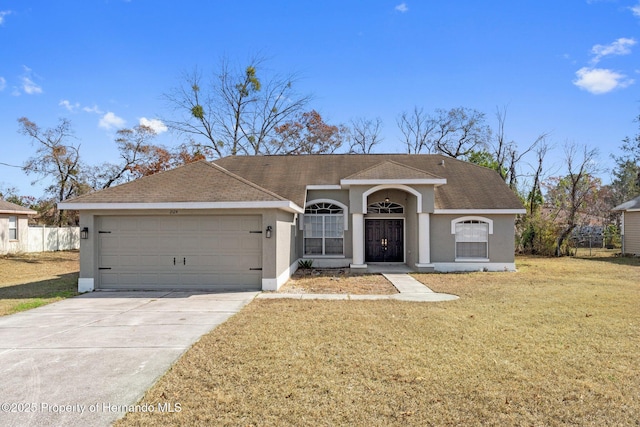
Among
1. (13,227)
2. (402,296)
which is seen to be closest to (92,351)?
(402,296)

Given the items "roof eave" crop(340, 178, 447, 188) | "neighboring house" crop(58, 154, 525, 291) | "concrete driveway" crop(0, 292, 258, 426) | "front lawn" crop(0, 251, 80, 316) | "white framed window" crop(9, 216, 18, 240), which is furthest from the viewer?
"white framed window" crop(9, 216, 18, 240)

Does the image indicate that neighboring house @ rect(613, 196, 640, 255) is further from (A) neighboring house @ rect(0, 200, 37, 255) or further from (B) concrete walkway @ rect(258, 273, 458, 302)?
(A) neighboring house @ rect(0, 200, 37, 255)

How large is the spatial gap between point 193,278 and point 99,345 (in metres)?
4.93

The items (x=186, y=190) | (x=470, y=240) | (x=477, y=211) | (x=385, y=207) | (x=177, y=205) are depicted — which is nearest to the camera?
(x=177, y=205)

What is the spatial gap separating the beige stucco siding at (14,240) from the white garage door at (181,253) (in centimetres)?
1474

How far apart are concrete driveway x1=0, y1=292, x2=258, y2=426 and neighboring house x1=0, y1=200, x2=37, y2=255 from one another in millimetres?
15657

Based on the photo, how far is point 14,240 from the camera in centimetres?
2145

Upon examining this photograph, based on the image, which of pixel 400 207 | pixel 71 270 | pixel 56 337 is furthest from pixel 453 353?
pixel 71 270

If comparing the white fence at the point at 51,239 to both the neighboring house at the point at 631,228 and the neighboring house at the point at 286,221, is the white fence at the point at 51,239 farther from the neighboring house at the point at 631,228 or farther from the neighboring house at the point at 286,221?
the neighboring house at the point at 631,228

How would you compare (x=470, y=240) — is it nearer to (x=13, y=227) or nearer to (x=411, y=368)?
(x=411, y=368)

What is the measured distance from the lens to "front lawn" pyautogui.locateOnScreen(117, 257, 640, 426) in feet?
12.2

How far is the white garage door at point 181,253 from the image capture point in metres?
10.7

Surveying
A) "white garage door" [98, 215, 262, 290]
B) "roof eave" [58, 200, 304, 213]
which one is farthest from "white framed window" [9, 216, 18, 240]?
"white garage door" [98, 215, 262, 290]

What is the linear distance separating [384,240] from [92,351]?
41.6 ft
